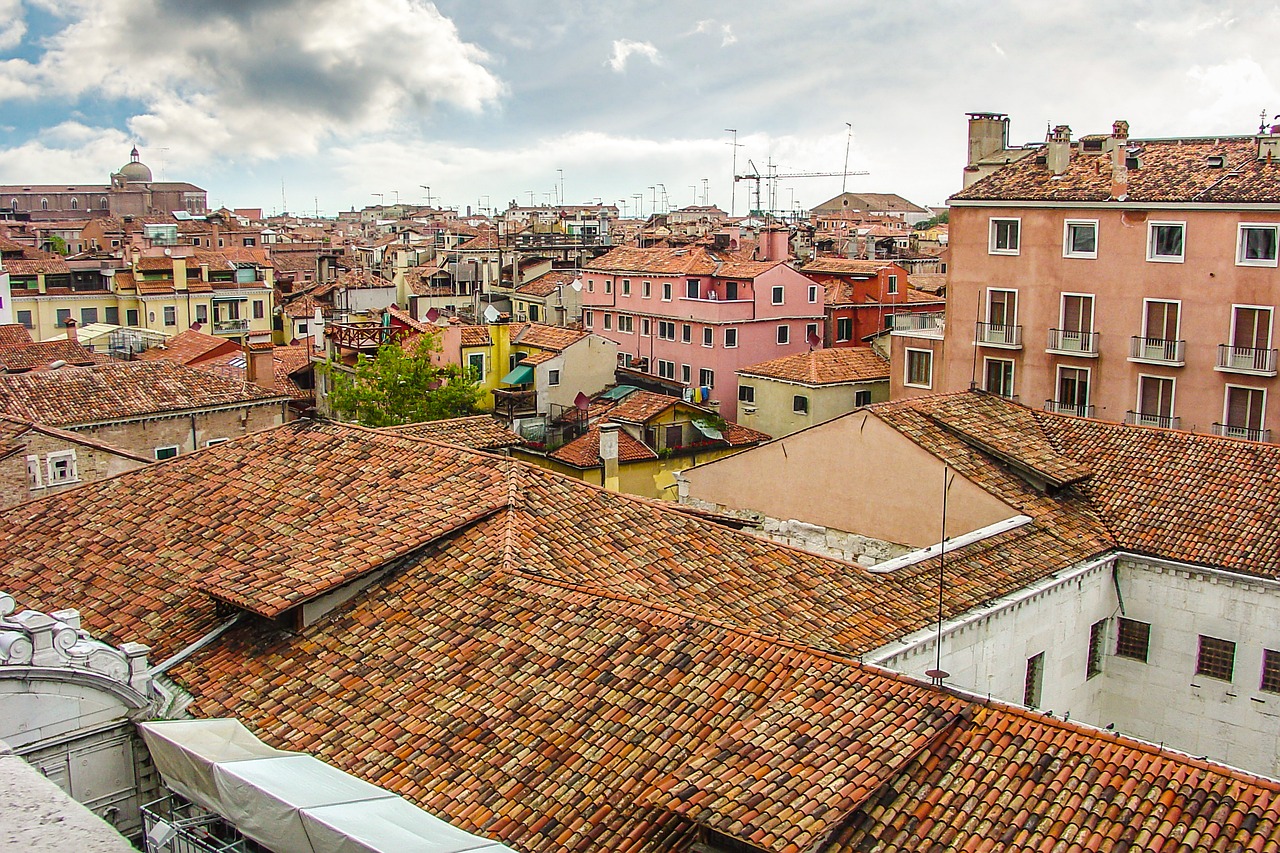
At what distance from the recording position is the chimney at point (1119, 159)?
103 feet

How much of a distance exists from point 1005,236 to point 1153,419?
6.63 metres

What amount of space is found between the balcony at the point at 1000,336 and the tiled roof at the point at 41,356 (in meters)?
26.4

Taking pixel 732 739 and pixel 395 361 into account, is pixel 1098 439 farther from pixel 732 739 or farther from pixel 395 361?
pixel 395 361

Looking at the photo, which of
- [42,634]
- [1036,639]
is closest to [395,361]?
[1036,639]

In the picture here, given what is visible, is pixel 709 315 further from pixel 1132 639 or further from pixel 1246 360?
pixel 1132 639

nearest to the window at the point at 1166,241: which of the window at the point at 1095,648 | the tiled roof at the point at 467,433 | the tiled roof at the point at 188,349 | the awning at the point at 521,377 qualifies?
the window at the point at 1095,648

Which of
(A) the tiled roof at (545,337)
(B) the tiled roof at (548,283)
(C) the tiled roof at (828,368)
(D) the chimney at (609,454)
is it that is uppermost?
(B) the tiled roof at (548,283)

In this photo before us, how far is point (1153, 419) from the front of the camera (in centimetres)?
3191

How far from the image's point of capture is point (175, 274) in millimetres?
57625

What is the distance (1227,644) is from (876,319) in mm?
34289

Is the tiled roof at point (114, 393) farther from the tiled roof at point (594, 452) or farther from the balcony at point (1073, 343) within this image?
the balcony at point (1073, 343)

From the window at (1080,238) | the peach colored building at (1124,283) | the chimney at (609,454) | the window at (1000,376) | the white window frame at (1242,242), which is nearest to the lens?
the white window frame at (1242,242)

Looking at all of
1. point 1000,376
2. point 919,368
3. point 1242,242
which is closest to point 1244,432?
point 1242,242

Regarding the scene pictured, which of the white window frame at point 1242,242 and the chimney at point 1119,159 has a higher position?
the chimney at point 1119,159
